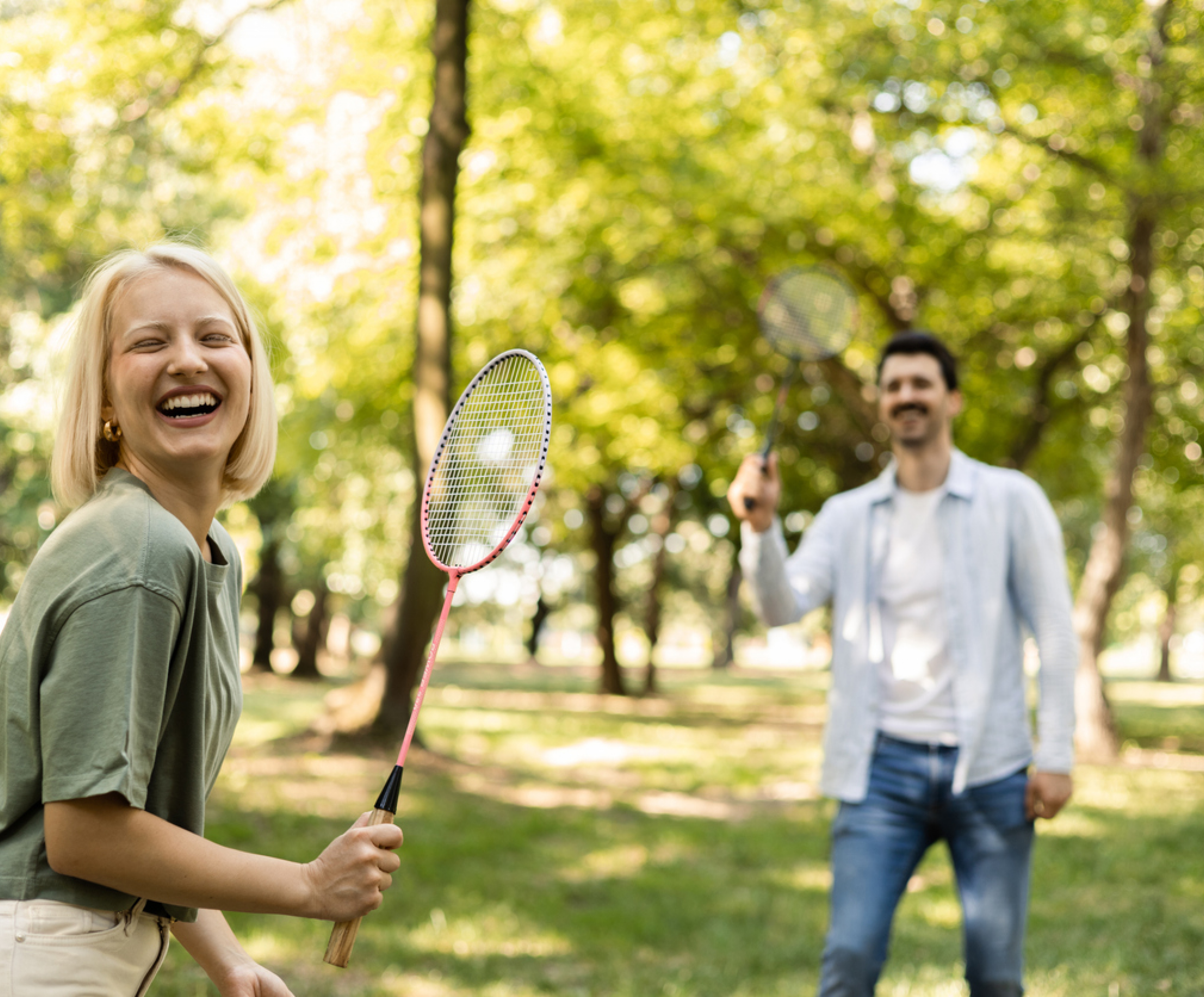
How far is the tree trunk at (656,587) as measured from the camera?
26250 millimetres

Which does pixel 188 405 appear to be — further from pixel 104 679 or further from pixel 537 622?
pixel 537 622

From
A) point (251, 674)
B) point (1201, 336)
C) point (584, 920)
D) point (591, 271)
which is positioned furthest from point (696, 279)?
point (251, 674)

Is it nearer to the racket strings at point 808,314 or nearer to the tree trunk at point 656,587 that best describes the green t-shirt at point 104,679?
the racket strings at point 808,314

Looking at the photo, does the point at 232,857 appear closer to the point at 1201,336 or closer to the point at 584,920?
the point at 584,920

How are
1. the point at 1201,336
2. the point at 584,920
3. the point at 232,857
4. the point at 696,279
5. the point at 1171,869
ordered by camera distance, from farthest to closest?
the point at 696,279 → the point at 1201,336 → the point at 1171,869 → the point at 584,920 → the point at 232,857

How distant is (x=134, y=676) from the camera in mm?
1622

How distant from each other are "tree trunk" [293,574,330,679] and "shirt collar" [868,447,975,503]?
2776 centimetres

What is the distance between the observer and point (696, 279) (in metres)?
17.2

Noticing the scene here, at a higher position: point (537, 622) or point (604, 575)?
point (604, 575)

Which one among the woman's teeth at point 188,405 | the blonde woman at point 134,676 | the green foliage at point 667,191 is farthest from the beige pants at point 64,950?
the green foliage at point 667,191

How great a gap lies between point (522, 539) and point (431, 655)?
28339 mm

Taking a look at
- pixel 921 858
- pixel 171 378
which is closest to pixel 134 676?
pixel 171 378

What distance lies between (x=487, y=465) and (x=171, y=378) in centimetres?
97

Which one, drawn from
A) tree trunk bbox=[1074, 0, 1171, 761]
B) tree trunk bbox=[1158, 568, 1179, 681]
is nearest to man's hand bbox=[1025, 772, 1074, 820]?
tree trunk bbox=[1074, 0, 1171, 761]
